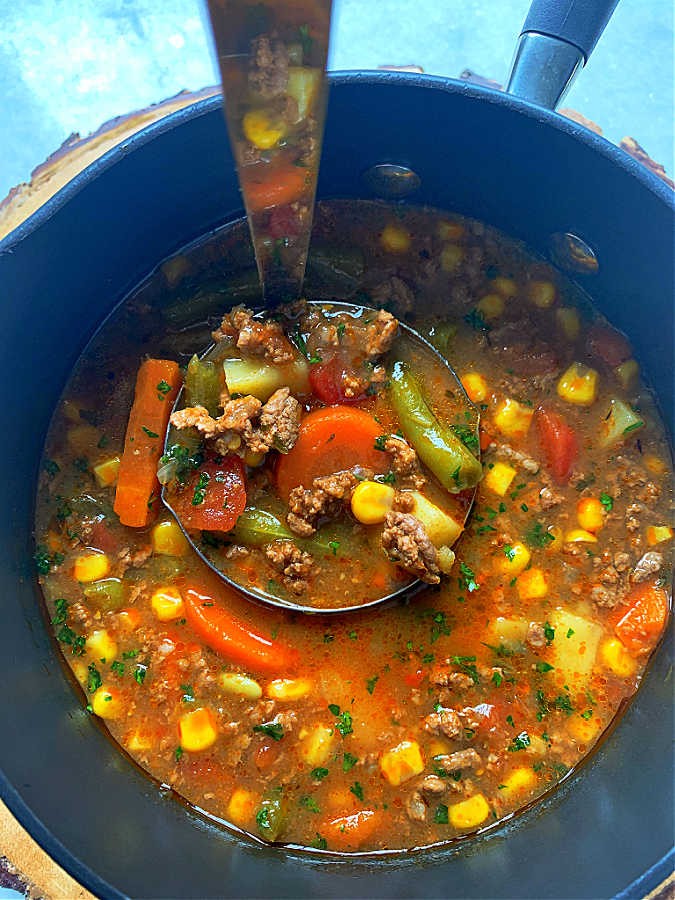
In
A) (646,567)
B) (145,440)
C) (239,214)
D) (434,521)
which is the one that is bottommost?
(646,567)

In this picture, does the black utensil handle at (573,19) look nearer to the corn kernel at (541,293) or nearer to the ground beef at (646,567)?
the corn kernel at (541,293)

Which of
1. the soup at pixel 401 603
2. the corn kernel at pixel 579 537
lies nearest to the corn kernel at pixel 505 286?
the soup at pixel 401 603

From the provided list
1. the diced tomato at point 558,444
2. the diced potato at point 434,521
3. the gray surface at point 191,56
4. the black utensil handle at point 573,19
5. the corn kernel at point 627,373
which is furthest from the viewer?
the gray surface at point 191,56

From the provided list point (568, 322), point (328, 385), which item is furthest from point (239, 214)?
point (568, 322)

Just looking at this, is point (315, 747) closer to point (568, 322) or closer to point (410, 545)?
point (410, 545)

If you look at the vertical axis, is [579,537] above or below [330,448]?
below

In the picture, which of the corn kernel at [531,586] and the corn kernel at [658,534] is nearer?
the corn kernel at [531,586]
